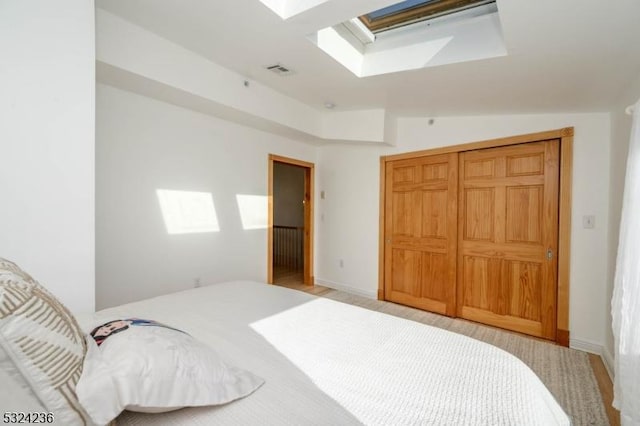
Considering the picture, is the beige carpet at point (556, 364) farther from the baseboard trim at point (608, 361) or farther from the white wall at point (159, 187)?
the white wall at point (159, 187)

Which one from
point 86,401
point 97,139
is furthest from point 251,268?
point 86,401

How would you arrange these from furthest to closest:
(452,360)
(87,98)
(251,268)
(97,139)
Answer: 1. (251,268)
2. (97,139)
3. (87,98)
4. (452,360)

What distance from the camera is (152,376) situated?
85 centimetres

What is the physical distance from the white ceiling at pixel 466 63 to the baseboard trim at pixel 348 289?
8.80 feet

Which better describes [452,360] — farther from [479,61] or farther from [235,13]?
[235,13]

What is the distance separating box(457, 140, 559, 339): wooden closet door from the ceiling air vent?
2.27m

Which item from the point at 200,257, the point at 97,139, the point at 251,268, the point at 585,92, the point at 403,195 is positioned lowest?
the point at 251,268

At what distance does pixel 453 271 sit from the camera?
3.56 metres

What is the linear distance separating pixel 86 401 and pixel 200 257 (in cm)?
274

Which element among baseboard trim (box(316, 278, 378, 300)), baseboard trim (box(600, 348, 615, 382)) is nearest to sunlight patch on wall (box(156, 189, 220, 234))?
baseboard trim (box(316, 278, 378, 300))

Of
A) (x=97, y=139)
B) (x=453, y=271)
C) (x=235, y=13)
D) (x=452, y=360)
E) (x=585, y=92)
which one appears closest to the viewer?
(x=452, y=360)

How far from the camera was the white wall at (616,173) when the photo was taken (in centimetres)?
222

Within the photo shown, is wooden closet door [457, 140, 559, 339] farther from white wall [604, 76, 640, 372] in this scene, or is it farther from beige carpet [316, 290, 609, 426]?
white wall [604, 76, 640, 372]

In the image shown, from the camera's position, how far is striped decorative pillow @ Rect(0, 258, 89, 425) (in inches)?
27.3
